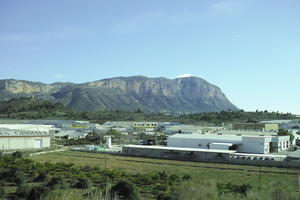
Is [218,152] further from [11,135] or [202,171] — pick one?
[11,135]

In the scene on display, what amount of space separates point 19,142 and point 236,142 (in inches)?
1154

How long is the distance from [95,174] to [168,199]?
1091cm

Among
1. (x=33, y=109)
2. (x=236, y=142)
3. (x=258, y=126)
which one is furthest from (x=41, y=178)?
(x=33, y=109)

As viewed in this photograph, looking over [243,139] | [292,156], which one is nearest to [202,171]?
[292,156]

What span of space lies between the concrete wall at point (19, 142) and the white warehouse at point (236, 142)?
19137 millimetres

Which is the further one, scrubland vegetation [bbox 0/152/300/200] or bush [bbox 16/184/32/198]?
bush [bbox 16/184/32/198]

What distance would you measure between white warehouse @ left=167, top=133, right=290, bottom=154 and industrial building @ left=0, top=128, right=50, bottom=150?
18782 mm

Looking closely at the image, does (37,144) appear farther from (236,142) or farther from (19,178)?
(19,178)

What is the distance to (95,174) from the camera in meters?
26.7

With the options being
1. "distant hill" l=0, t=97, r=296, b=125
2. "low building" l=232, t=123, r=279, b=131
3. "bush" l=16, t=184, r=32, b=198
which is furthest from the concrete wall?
"distant hill" l=0, t=97, r=296, b=125

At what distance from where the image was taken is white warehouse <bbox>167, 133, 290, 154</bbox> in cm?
4366

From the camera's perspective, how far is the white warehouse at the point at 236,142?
4366 centimetres

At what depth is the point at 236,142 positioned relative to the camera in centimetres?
4512

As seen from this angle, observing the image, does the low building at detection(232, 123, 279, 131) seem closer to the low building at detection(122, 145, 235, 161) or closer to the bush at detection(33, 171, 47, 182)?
the low building at detection(122, 145, 235, 161)
